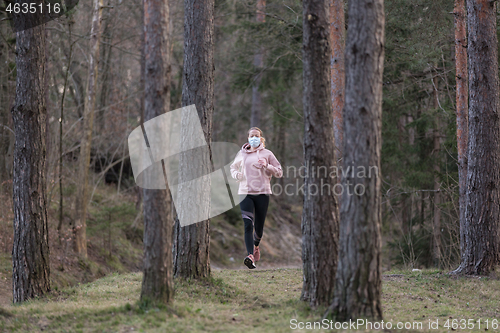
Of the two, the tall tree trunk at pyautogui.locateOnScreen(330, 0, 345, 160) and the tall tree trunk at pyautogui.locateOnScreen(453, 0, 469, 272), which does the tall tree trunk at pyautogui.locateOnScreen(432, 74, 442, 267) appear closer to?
the tall tree trunk at pyautogui.locateOnScreen(453, 0, 469, 272)

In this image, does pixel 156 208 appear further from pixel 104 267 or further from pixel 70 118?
pixel 70 118

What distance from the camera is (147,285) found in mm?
5230

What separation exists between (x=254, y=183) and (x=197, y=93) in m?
2.08

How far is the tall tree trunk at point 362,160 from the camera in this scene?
475 centimetres

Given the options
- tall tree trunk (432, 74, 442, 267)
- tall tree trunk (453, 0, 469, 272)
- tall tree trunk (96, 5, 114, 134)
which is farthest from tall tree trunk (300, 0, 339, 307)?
tall tree trunk (96, 5, 114, 134)

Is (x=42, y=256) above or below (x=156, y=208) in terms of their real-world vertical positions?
below

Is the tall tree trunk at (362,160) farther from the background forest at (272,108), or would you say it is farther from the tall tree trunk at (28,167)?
the background forest at (272,108)

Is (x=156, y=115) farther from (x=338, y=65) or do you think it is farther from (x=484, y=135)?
(x=484, y=135)

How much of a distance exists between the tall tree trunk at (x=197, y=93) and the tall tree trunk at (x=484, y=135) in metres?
4.84

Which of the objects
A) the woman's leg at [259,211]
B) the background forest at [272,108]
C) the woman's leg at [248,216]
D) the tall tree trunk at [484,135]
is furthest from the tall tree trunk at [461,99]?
the woman's leg at [248,216]

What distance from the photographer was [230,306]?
6.00 metres

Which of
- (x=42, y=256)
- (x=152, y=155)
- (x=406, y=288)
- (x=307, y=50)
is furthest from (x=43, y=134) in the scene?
(x=406, y=288)

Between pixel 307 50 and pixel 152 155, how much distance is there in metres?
2.20

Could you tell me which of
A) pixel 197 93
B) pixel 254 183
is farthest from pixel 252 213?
pixel 197 93
